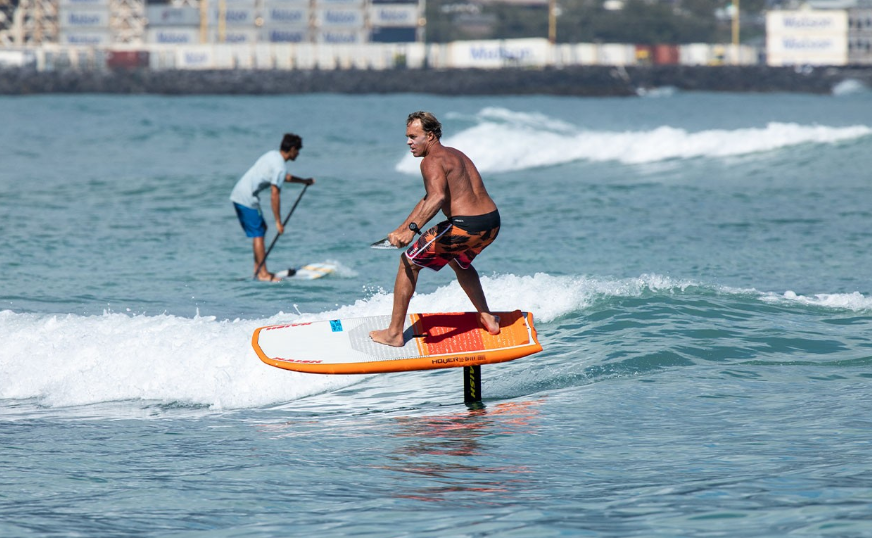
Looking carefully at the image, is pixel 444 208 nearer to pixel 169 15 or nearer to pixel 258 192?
pixel 258 192

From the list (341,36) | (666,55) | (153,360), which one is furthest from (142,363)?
(666,55)

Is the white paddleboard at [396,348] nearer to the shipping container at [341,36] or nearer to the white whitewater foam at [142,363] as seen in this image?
Answer: the white whitewater foam at [142,363]

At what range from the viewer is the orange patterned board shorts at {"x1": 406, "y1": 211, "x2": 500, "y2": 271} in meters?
7.01

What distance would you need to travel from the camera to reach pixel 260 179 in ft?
40.8

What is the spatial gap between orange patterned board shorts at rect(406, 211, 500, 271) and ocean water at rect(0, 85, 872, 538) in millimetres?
1058

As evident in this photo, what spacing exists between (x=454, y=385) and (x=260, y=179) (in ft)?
16.4

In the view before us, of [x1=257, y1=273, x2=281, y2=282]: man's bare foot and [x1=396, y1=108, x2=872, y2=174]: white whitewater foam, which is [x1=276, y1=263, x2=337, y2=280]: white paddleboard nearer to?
[x1=257, y1=273, x2=281, y2=282]: man's bare foot

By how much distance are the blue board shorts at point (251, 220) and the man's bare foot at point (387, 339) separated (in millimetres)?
5541

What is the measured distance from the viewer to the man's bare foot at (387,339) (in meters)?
7.31

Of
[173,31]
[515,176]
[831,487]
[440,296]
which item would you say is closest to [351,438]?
[831,487]

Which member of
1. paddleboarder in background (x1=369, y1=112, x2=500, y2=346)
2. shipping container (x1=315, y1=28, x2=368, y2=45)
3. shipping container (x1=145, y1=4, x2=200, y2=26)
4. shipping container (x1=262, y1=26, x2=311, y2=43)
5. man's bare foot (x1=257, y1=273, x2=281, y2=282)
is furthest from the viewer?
shipping container (x1=145, y1=4, x2=200, y2=26)

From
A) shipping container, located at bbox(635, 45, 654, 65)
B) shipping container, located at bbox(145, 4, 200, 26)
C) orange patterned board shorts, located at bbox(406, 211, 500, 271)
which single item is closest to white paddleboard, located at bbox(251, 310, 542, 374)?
orange patterned board shorts, located at bbox(406, 211, 500, 271)

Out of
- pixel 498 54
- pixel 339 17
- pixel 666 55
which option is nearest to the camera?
pixel 498 54

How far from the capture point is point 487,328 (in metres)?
7.50
